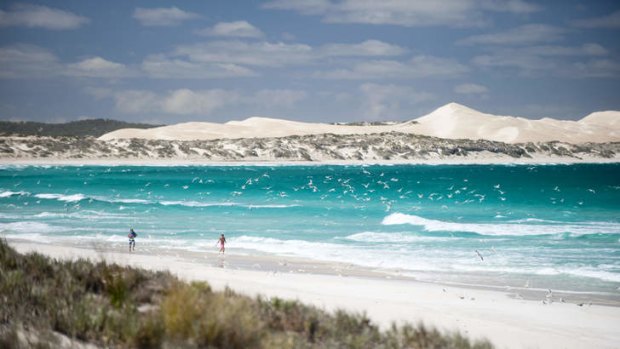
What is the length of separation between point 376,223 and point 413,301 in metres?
18.2

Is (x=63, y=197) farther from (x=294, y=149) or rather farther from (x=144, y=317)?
(x=294, y=149)

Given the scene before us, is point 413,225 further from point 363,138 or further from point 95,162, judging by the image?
point 363,138

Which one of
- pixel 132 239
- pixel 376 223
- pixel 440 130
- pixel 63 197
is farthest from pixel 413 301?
pixel 440 130

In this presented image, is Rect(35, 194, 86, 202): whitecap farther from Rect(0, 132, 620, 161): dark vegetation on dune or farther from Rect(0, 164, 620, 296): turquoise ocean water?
Rect(0, 132, 620, 161): dark vegetation on dune

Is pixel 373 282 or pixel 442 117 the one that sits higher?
pixel 442 117

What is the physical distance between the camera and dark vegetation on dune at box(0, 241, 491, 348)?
579 centimetres

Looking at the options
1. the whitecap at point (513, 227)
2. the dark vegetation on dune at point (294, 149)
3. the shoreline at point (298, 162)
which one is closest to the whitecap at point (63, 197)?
the whitecap at point (513, 227)

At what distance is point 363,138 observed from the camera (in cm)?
13000

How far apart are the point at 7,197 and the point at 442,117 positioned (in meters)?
164

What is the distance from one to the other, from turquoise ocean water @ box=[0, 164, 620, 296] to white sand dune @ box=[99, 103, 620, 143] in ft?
342

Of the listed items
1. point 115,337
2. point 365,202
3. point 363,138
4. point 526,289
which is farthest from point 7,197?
point 363,138

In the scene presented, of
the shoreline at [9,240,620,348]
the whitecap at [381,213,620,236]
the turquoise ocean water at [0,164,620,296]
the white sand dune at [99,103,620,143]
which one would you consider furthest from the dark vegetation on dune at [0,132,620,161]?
the shoreline at [9,240,620,348]

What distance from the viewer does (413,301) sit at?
14125 mm

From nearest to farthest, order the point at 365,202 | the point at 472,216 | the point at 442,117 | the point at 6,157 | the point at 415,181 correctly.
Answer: the point at 472,216, the point at 365,202, the point at 415,181, the point at 6,157, the point at 442,117
